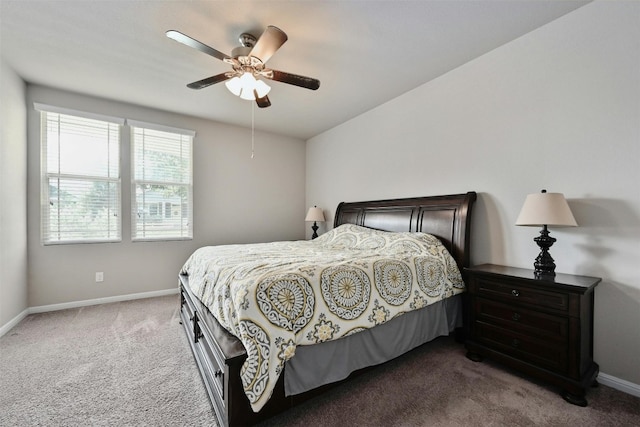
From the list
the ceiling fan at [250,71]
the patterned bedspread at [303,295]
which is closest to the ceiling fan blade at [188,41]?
the ceiling fan at [250,71]

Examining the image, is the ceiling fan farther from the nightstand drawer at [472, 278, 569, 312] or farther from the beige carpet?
the beige carpet

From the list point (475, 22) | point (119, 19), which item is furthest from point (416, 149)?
point (119, 19)

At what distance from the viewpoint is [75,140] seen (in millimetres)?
3365

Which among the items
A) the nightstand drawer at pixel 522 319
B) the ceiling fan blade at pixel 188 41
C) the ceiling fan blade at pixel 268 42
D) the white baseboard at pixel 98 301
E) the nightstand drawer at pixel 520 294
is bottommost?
the white baseboard at pixel 98 301

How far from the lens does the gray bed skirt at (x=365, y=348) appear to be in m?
1.52

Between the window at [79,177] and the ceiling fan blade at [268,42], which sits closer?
the ceiling fan blade at [268,42]

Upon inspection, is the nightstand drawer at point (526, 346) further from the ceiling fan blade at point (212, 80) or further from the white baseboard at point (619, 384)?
the ceiling fan blade at point (212, 80)

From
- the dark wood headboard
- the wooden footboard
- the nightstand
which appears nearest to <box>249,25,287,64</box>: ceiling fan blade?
the wooden footboard

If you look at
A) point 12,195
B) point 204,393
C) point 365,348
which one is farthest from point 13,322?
point 365,348

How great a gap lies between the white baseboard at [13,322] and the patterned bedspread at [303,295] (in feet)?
6.63

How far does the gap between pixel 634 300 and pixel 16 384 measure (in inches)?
165

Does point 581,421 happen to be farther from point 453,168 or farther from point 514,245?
point 453,168

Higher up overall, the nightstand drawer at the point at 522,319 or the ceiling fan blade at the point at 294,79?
the ceiling fan blade at the point at 294,79

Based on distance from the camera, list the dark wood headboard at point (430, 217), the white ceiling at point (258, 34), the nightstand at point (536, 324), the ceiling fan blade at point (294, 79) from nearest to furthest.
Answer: the nightstand at point (536, 324) → the white ceiling at point (258, 34) → the ceiling fan blade at point (294, 79) → the dark wood headboard at point (430, 217)
